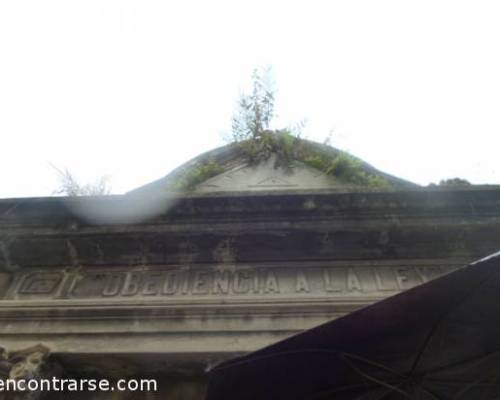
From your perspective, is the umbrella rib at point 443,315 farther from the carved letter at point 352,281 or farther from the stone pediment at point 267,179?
the stone pediment at point 267,179

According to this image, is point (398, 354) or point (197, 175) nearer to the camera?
point (398, 354)

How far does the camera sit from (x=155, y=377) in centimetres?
346

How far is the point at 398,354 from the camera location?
1.96 m

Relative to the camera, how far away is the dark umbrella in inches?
71.7

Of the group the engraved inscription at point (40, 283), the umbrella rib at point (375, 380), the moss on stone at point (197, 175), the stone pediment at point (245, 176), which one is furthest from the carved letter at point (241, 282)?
the umbrella rib at point (375, 380)

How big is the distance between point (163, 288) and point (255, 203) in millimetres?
1216

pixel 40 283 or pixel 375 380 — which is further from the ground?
pixel 40 283

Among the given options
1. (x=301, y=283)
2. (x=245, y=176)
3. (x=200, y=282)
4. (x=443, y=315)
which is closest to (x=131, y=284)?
(x=200, y=282)

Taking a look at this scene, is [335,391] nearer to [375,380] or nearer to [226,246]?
[375,380]

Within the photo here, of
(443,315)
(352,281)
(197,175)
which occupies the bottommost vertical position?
(443,315)

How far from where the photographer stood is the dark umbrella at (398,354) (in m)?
1.82

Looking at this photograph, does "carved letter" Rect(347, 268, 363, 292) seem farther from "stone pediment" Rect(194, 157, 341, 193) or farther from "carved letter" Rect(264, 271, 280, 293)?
"stone pediment" Rect(194, 157, 341, 193)

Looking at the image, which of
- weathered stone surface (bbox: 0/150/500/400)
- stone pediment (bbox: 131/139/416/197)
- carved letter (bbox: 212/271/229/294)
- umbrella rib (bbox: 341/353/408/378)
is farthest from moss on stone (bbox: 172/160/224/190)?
umbrella rib (bbox: 341/353/408/378)

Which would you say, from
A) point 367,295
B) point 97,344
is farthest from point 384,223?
point 97,344
